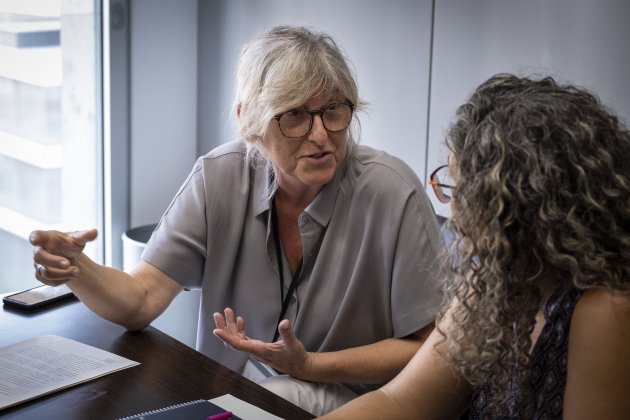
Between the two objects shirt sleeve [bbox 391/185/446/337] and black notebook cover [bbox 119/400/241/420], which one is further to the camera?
shirt sleeve [bbox 391/185/446/337]

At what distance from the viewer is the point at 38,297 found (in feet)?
7.27

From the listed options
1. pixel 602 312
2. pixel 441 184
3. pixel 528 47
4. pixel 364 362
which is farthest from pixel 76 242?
pixel 528 47

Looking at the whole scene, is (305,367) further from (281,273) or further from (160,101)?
(160,101)

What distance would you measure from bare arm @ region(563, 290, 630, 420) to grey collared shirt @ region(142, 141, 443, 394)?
683mm

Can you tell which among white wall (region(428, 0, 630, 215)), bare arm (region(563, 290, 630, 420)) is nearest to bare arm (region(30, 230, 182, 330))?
bare arm (region(563, 290, 630, 420))

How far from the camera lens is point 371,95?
3.36 meters

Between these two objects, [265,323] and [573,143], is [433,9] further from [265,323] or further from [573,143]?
[573,143]

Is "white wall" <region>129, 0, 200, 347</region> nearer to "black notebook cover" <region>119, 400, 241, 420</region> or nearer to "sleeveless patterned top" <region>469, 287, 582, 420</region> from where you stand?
"black notebook cover" <region>119, 400, 241, 420</region>

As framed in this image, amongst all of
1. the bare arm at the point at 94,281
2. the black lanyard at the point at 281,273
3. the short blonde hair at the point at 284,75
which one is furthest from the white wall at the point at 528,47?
the bare arm at the point at 94,281

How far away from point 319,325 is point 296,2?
1.80 metres

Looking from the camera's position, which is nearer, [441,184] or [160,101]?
[441,184]

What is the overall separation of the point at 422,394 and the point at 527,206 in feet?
1.55

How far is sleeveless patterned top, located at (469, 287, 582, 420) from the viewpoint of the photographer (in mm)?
1508

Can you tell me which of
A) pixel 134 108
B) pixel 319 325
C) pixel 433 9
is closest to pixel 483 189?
pixel 319 325
